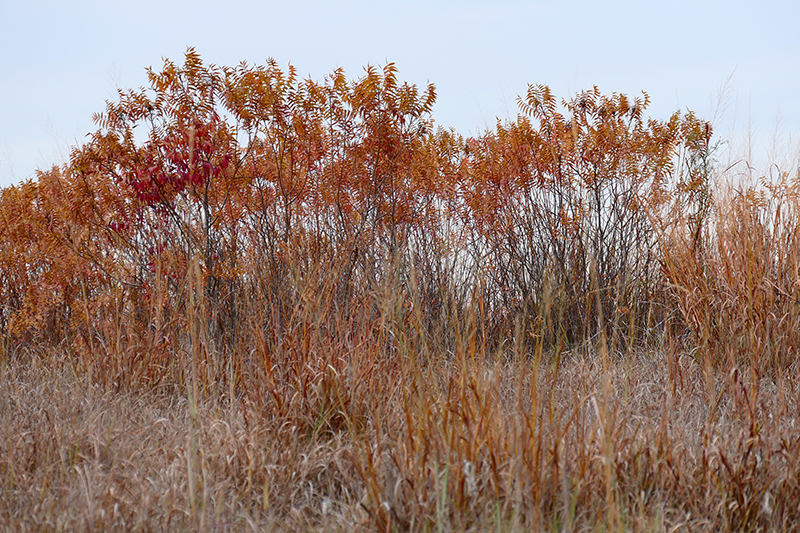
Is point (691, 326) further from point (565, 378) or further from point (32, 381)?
point (32, 381)

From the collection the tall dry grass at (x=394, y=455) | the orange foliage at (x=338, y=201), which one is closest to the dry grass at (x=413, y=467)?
the tall dry grass at (x=394, y=455)

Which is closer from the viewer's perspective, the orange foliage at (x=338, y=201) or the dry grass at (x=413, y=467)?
the dry grass at (x=413, y=467)

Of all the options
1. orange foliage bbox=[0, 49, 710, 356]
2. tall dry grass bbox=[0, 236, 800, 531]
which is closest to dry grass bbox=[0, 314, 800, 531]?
tall dry grass bbox=[0, 236, 800, 531]

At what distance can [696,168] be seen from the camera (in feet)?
15.5

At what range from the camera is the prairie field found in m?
1.79

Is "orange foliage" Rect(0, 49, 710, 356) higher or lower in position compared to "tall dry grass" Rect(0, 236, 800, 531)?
higher

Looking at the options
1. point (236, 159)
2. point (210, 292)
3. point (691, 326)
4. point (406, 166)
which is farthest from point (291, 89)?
point (691, 326)

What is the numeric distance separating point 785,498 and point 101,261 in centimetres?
453

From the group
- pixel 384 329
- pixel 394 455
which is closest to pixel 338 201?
pixel 384 329

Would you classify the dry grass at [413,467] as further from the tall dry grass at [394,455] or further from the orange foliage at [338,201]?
the orange foliage at [338,201]

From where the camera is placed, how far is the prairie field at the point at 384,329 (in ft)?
5.86

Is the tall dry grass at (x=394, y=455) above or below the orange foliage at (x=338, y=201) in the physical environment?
below

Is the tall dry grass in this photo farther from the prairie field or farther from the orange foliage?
the orange foliage

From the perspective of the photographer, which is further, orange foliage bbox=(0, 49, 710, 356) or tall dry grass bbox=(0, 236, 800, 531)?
orange foliage bbox=(0, 49, 710, 356)
